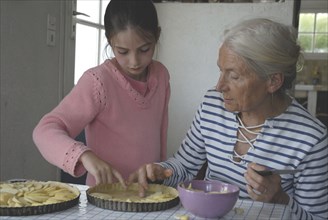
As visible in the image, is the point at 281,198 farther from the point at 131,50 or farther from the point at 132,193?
the point at 131,50

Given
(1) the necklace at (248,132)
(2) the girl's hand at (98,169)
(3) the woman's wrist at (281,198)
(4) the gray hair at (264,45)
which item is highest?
(4) the gray hair at (264,45)

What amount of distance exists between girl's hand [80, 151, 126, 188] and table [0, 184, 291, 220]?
58 mm

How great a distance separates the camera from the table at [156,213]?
0.84 m

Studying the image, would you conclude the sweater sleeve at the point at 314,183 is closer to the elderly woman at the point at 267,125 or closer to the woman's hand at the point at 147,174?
the elderly woman at the point at 267,125

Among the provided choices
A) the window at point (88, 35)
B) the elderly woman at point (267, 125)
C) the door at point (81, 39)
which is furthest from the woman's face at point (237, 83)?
the window at point (88, 35)

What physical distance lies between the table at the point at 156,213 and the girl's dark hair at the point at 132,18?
521 mm

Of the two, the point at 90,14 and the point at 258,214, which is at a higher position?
the point at 90,14

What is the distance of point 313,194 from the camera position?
46.6 inches

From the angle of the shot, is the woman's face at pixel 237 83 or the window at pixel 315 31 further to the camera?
the window at pixel 315 31

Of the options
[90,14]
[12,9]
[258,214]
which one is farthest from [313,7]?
[258,214]

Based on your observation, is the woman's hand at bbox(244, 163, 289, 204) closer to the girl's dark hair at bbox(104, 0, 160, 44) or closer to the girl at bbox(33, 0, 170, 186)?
the girl at bbox(33, 0, 170, 186)

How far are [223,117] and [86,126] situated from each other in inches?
16.6

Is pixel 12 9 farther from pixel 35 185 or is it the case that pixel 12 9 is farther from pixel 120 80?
pixel 35 185

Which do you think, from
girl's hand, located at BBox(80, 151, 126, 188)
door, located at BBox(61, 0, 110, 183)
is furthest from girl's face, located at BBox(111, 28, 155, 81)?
door, located at BBox(61, 0, 110, 183)
